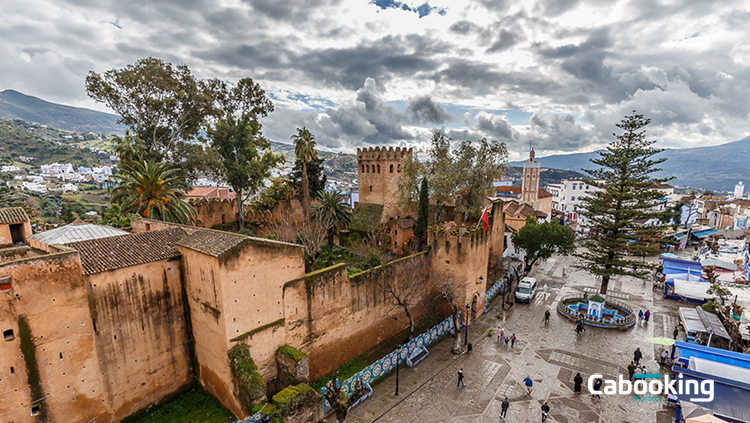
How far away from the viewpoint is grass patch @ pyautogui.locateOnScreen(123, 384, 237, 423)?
11.7 m

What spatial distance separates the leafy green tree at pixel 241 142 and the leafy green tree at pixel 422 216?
13.2m

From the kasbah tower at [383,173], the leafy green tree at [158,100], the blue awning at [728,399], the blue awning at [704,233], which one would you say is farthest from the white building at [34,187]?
the blue awning at [704,233]

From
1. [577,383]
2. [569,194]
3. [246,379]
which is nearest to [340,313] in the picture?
[246,379]

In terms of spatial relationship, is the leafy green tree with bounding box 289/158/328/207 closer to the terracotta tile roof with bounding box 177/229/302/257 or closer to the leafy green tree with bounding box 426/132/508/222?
the leafy green tree with bounding box 426/132/508/222

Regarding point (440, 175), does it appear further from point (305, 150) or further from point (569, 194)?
point (569, 194)

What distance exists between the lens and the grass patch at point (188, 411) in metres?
11.7

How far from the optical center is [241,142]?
2652 cm

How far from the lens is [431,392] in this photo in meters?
13.7

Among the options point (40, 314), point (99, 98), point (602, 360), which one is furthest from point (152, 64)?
point (602, 360)

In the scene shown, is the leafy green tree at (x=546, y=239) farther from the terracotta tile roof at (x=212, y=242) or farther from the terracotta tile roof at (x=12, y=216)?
the terracotta tile roof at (x=12, y=216)

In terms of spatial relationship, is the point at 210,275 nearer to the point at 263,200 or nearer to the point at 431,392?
the point at 431,392

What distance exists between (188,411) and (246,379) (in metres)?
3.60

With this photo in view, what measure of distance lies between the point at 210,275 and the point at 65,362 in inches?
187

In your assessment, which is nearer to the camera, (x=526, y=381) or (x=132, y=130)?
(x=526, y=381)
